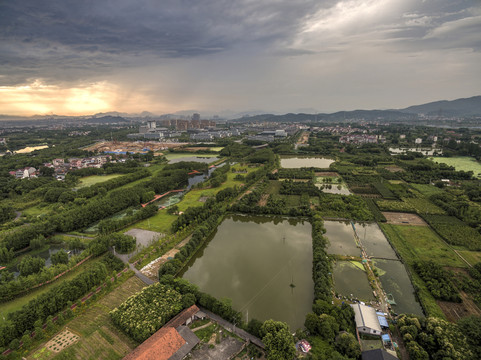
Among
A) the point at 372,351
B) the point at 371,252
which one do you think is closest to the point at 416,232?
the point at 371,252

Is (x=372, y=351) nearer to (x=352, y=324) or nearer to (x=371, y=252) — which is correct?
(x=352, y=324)

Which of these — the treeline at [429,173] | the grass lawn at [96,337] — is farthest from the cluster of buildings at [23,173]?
the treeline at [429,173]

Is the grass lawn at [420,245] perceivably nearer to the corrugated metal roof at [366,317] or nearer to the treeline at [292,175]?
the corrugated metal roof at [366,317]

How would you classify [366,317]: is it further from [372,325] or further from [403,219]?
[403,219]

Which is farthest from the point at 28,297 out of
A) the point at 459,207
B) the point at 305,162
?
the point at 305,162

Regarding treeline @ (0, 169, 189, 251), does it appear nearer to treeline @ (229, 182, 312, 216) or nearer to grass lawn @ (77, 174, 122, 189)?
grass lawn @ (77, 174, 122, 189)

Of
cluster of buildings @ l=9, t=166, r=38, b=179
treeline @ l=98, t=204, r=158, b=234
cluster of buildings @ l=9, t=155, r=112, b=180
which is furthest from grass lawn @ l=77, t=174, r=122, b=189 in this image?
treeline @ l=98, t=204, r=158, b=234
